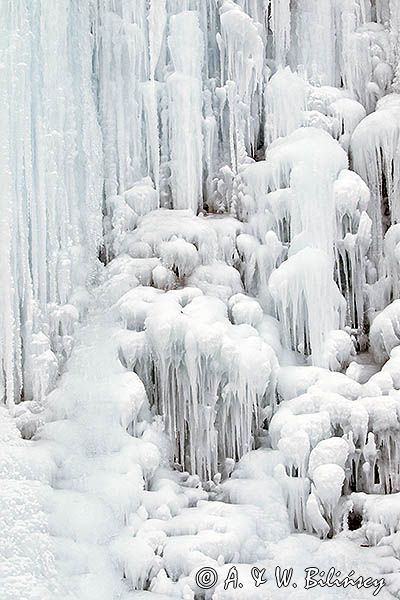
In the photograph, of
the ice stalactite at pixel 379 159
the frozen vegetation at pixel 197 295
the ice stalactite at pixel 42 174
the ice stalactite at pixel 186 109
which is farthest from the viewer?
the ice stalactite at pixel 186 109

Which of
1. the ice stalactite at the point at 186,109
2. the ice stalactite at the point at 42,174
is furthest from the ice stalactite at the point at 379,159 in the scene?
the ice stalactite at the point at 42,174

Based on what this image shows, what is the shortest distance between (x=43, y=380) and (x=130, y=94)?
3059 millimetres

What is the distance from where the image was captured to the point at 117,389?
6.28 meters

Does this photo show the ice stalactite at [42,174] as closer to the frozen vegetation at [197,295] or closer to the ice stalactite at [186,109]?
the frozen vegetation at [197,295]

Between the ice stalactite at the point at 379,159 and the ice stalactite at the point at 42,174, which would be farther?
the ice stalactite at the point at 379,159

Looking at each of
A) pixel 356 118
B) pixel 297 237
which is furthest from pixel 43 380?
pixel 356 118

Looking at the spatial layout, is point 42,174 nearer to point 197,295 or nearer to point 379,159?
point 197,295

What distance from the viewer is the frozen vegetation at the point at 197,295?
549 cm

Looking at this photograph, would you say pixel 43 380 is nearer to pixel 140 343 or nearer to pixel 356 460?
pixel 140 343

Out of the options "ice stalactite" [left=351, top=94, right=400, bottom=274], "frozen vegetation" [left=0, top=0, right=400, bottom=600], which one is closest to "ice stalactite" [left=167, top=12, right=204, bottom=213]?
"frozen vegetation" [left=0, top=0, right=400, bottom=600]

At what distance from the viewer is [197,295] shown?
686cm

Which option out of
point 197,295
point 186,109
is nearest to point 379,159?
point 186,109

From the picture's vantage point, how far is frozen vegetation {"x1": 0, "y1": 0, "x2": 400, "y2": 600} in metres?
5.49

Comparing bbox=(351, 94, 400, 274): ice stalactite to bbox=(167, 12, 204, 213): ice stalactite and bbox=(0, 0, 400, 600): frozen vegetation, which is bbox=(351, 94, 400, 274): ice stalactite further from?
bbox=(167, 12, 204, 213): ice stalactite
